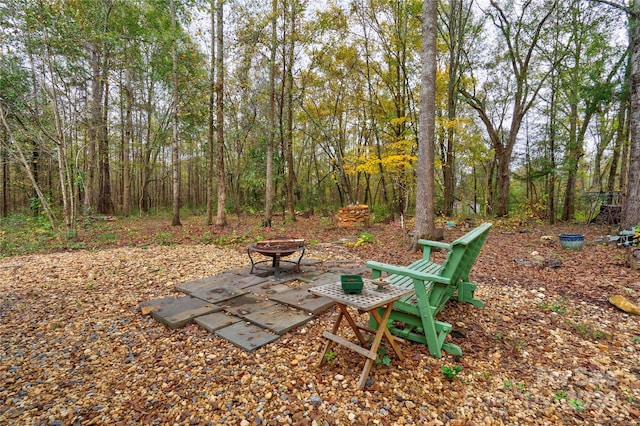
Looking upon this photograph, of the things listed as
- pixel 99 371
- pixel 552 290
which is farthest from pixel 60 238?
pixel 552 290

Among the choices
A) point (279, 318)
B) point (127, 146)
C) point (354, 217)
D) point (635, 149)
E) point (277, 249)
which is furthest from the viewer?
point (127, 146)

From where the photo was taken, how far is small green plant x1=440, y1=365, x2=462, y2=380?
1.94m

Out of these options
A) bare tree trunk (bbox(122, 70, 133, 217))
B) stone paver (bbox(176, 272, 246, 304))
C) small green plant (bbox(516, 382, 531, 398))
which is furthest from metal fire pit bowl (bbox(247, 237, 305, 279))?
bare tree trunk (bbox(122, 70, 133, 217))

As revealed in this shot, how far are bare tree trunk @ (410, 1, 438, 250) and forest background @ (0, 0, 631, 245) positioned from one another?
3.03 metres

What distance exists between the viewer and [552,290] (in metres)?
3.58

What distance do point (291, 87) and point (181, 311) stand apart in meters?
10.1

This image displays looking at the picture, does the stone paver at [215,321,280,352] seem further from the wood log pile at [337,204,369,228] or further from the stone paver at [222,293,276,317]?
the wood log pile at [337,204,369,228]

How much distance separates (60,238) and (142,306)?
6.04 metres

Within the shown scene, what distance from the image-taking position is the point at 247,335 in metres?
2.60

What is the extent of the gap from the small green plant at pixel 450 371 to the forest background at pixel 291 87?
7301 mm

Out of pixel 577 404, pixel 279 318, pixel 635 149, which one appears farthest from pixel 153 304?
pixel 635 149

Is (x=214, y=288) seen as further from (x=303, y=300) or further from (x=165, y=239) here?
(x=165, y=239)

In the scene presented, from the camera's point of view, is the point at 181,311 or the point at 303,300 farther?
the point at 303,300

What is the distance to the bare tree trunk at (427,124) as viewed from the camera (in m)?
5.45
